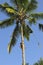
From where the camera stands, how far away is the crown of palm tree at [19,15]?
3338 centimetres

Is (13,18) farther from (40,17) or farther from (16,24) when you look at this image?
(40,17)

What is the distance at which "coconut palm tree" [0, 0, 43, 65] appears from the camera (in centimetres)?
3338

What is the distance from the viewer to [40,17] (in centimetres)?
3434

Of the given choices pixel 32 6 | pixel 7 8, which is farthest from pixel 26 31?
pixel 7 8

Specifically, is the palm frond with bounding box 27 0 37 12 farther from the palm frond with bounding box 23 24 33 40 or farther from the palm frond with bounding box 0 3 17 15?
A: the palm frond with bounding box 23 24 33 40

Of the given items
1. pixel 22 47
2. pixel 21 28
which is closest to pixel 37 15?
pixel 21 28

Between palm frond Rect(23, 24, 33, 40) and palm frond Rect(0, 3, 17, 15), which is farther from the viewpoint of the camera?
palm frond Rect(23, 24, 33, 40)

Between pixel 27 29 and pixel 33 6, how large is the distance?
9.83 ft

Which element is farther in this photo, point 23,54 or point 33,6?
point 33,6

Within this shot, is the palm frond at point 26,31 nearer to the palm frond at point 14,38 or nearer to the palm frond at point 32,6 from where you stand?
the palm frond at point 14,38

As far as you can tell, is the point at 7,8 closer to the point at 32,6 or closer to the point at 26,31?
the point at 32,6

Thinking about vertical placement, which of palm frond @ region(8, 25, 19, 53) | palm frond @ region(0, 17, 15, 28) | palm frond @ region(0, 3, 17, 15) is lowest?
palm frond @ region(8, 25, 19, 53)

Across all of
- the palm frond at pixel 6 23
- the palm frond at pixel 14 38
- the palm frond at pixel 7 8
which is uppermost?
the palm frond at pixel 7 8

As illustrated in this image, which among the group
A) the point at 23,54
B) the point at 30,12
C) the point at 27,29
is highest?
the point at 30,12
